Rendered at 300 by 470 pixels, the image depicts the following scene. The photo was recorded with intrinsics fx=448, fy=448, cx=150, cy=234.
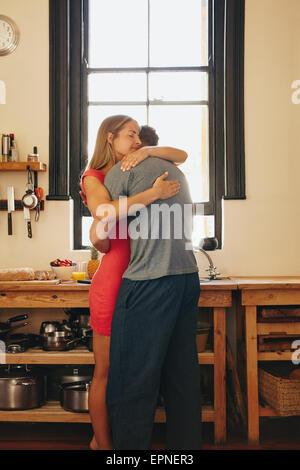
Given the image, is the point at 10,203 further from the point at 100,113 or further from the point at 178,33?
the point at 178,33

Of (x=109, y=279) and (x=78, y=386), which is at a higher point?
(x=109, y=279)

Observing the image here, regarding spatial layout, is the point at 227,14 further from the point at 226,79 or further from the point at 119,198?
the point at 119,198

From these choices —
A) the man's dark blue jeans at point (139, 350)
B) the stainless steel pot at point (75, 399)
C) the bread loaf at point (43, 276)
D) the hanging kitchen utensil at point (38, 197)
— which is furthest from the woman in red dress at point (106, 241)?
the hanging kitchen utensil at point (38, 197)

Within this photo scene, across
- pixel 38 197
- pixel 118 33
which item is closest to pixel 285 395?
pixel 38 197

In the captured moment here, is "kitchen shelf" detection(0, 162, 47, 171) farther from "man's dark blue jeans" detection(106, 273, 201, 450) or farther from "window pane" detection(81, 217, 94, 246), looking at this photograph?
"man's dark blue jeans" detection(106, 273, 201, 450)

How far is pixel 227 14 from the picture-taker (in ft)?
10.3

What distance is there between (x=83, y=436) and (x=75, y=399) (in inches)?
10.8

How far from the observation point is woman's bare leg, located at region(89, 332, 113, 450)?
1.89 meters

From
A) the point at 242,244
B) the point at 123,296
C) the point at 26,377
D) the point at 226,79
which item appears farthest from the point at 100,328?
the point at 226,79

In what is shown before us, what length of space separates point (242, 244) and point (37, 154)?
1.53m

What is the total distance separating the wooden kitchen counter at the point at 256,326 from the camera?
2424mm

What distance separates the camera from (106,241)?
5.96 feet

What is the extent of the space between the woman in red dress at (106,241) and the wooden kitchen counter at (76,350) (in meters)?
0.53

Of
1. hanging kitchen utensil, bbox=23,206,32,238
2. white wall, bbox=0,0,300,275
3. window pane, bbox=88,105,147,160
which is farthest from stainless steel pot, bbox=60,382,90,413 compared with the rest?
window pane, bbox=88,105,147,160
